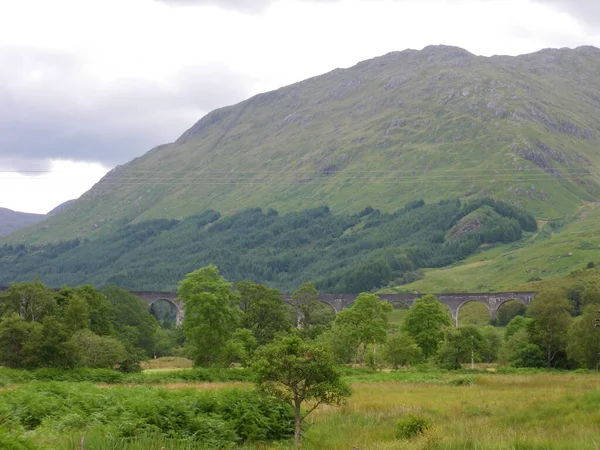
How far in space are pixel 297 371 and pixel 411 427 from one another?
425cm

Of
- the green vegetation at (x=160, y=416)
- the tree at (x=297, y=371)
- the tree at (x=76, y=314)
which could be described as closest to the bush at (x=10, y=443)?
the green vegetation at (x=160, y=416)

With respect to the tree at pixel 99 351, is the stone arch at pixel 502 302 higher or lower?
lower

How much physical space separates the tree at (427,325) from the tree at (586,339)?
1717 cm

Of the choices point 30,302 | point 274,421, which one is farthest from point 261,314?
point 274,421

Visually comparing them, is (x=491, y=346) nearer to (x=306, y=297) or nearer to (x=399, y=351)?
(x=399, y=351)

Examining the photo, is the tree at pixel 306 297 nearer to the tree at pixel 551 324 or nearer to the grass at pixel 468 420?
the tree at pixel 551 324

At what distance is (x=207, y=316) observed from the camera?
5500 cm

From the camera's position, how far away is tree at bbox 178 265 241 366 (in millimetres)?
54562

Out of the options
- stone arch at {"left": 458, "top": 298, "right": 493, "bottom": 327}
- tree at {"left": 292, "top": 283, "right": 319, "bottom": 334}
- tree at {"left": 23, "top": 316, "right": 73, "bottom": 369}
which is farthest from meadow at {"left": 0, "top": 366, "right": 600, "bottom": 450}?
stone arch at {"left": 458, "top": 298, "right": 493, "bottom": 327}

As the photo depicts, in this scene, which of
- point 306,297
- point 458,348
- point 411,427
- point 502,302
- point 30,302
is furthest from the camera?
point 502,302

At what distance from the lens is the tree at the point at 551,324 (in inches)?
2372

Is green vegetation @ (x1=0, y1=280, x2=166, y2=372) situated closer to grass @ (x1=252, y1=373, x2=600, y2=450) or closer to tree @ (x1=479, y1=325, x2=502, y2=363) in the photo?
grass @ (x1=252, y1=373, x2=600, y2=450)

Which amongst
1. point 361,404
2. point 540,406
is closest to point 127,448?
point 361,404

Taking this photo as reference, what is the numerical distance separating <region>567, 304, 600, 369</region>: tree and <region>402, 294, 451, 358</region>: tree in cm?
1717
